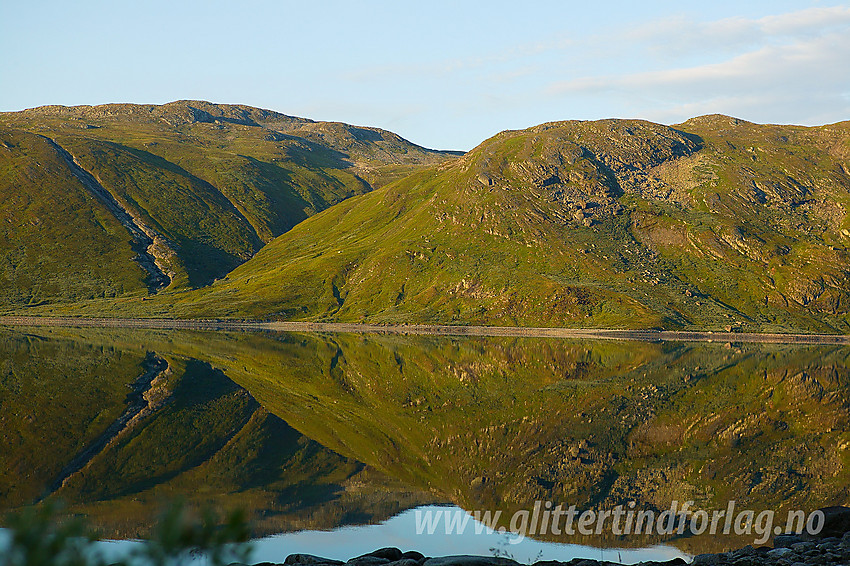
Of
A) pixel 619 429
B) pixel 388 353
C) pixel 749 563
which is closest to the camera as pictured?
pixel 749 563

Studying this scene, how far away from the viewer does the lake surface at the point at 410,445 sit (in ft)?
118

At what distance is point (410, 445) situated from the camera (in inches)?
2094

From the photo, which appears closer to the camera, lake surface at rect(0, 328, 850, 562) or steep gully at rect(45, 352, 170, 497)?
lake surface at rect(0, 328, 850, 562)

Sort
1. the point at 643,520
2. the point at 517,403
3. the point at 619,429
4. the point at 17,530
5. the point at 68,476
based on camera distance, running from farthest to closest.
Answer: the point at 517,403, the point at 619,429, the point at 68,476, the point at 643,520, the point at 17,530

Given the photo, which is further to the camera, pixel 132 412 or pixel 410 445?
pixel 132 412

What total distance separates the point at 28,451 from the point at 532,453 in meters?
33.8

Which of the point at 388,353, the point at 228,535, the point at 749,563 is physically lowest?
the point at 388,353

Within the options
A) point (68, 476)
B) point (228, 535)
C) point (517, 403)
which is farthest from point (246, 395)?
point (228, 535)

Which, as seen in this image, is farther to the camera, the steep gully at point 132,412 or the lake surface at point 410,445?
the steep gully at point 132,412

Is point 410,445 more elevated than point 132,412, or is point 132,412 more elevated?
point 410,445

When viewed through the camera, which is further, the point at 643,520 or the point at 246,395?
the point at 246,395

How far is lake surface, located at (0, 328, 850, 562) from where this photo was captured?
35.8 meters

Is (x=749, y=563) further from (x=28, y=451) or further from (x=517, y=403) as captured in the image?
(x=517, y=403)

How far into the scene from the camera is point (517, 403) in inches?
2891
